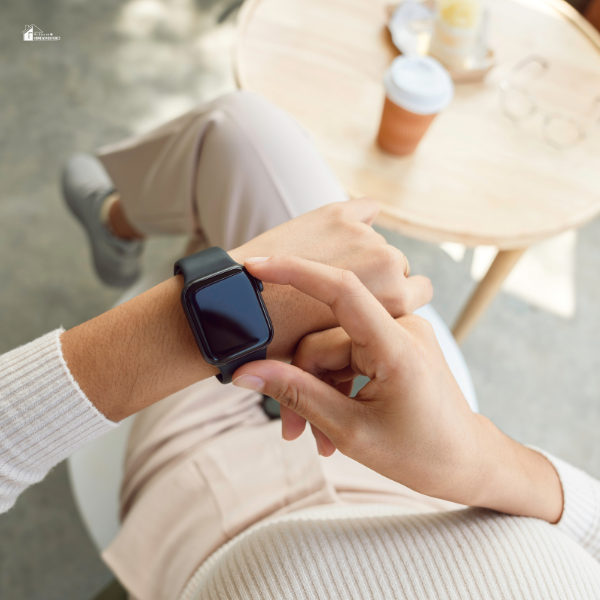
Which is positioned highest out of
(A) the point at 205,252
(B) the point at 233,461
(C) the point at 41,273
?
(A) the point at 205,252

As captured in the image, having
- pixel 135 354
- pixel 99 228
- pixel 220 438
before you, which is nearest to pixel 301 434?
pixel 220 438

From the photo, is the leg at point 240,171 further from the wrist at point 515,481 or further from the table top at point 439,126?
the wrist at point 515,481

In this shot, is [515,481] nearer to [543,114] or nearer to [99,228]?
[543,114]

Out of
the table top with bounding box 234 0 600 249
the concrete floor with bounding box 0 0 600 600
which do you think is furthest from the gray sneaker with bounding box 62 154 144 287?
the table top with bounding box 234 0 600 249

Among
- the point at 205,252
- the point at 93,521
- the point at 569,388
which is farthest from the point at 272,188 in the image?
the point at 569,388

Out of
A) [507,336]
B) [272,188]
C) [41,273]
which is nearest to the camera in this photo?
[272,188]

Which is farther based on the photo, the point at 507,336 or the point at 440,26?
the point at 507,336

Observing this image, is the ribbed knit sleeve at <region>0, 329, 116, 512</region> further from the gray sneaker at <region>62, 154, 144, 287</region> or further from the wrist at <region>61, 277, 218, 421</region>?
the gray sneaker at <region>62, 154, 144, 287</region>

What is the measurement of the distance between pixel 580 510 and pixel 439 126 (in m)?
0.88

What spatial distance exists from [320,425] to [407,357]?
12cm

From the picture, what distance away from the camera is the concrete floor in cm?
124

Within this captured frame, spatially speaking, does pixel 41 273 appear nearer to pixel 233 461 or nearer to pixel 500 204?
pixel 233 461

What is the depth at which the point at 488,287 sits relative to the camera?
48.8 inches

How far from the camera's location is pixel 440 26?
1.17m
